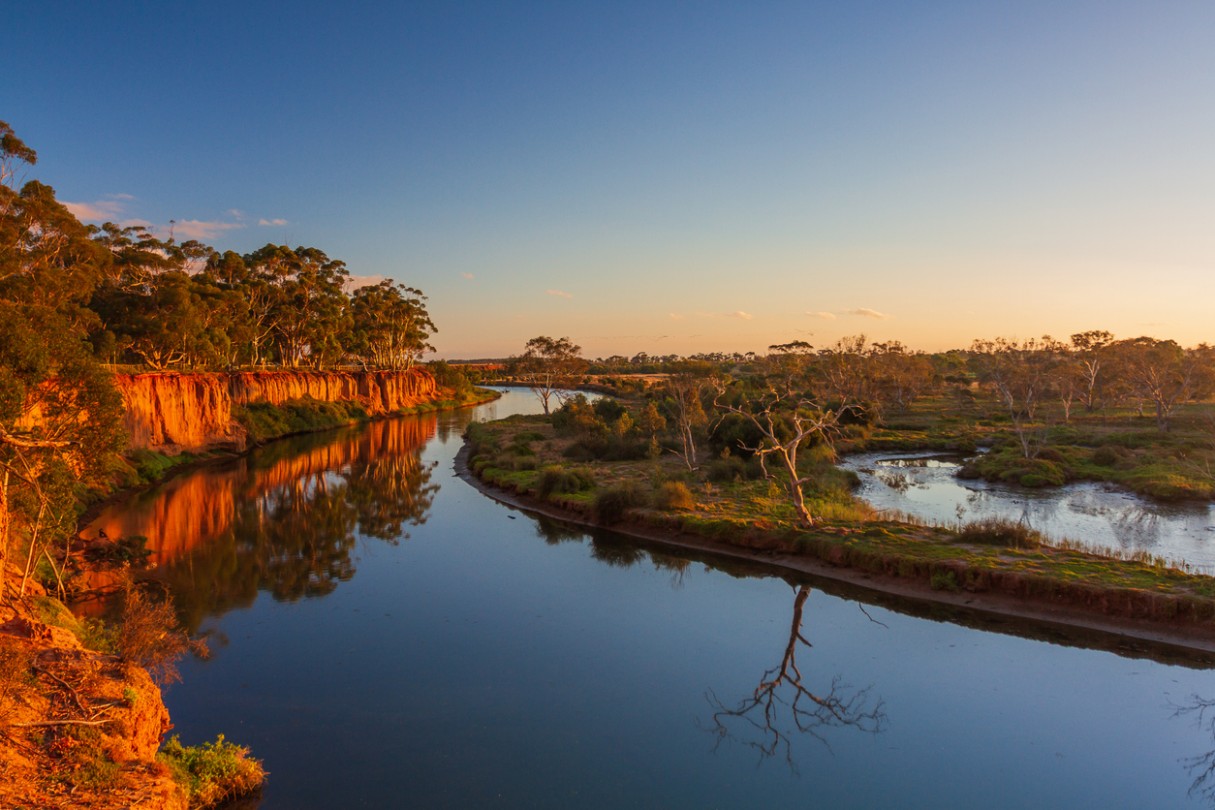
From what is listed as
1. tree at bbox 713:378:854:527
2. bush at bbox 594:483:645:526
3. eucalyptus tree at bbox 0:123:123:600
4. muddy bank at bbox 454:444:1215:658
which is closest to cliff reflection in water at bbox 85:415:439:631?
eucalyptus tree at bbox 0:123:123:600

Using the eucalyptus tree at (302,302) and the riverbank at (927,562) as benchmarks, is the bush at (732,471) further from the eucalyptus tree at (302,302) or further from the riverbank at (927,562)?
the eucalyptus tree at (302,302)

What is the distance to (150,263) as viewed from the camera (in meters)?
48.3

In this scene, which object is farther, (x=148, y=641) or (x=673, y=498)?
(x=673, y=498)

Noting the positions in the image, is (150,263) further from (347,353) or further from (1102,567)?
(1102,567)

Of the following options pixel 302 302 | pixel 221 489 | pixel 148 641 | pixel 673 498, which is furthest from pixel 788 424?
pixel 302 302

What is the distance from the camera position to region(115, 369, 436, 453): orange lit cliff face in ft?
129

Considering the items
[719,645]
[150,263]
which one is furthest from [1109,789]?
[150,263]

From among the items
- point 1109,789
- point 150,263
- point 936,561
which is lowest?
point 1109,789

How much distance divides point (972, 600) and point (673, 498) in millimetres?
11977

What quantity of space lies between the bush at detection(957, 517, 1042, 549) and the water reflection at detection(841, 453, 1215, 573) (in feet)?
7.31

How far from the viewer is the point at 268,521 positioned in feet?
95.9

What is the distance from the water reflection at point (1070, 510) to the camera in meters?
23.3

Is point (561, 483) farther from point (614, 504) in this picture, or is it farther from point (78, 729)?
point (78, 729)

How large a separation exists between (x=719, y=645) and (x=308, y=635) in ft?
35.5
